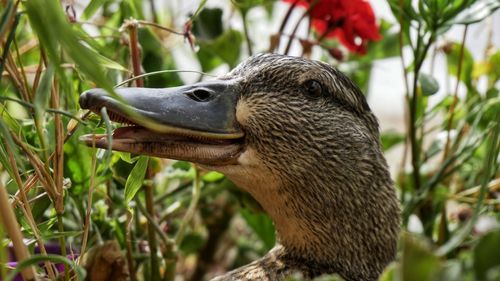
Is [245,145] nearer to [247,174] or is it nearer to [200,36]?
[247,174]

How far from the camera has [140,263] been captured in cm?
118

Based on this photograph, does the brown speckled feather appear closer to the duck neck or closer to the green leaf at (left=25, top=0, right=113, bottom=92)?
the duck neck

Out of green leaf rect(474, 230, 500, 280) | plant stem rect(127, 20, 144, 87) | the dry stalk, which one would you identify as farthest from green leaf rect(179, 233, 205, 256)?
green leaf rect(474, 230, 500, 280)

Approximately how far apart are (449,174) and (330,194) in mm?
346

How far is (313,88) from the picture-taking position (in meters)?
1.01

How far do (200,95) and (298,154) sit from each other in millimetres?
149

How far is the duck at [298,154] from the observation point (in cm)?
91

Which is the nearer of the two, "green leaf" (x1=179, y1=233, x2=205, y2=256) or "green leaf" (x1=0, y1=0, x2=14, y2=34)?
"green leaf" (x1=0, y1=0, x2=14, y2=34)

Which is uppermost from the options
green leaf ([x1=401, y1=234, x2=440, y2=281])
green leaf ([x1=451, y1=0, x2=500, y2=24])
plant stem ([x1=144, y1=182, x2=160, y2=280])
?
green leaf ([x1=451, y1=0, x2=500, y2=24])

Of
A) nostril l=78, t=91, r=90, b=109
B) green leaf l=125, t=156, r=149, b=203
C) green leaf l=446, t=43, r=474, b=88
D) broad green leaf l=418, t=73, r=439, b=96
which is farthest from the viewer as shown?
green leaf l=446, t=43, r=474, b=88

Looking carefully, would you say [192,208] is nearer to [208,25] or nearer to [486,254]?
[208,25]

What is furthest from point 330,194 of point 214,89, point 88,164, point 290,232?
point 88,164

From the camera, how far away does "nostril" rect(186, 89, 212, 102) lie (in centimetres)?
90

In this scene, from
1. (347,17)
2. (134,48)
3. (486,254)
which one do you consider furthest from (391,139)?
(486,254)
